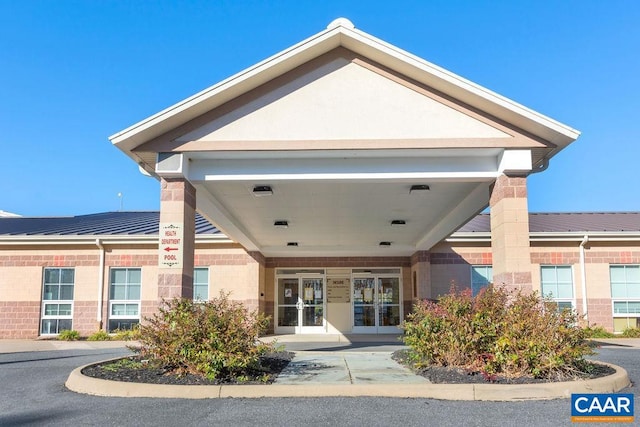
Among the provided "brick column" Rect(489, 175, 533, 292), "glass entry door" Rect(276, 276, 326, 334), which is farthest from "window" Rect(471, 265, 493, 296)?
"brick column" Rect(489, 175, 533, 292)

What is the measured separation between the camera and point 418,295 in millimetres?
19734

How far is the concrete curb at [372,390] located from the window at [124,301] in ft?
41.6

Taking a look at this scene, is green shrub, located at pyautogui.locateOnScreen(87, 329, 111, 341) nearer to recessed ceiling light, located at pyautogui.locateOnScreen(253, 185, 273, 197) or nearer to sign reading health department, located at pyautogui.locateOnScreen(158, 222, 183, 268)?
recessed ceiling light, located at pyautogui.locateOnScreen(253, 185, 273, 197)

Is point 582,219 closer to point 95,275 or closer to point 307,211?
point 307,211

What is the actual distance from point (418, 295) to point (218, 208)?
9.15 metres

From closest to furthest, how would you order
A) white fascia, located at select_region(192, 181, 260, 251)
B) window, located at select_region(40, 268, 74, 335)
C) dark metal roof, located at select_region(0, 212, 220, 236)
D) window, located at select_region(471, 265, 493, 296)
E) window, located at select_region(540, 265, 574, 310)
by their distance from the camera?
white fascia, located at select_region(192, 181, 260, 251) → window, located at select_region(40, 268, 74, 335) → window, located at select_region(540, 265, 574, 310) → dark metal roof, located at select_region(0, 212, 220, 236) → window, located at select_region(471, 265, 493, 296)

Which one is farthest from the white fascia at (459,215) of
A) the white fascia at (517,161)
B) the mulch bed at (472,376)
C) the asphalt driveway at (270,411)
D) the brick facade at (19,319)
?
the brick facade at (19,319)

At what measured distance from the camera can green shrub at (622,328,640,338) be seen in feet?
60.9

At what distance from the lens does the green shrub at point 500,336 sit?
7918mm

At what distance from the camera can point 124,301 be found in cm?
1959

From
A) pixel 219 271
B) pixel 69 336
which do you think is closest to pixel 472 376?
pixel 219 271

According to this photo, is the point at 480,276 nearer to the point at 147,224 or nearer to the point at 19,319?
the point at 147,224

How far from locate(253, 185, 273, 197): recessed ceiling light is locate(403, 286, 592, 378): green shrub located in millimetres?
4027

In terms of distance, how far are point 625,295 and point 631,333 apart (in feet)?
4.46
